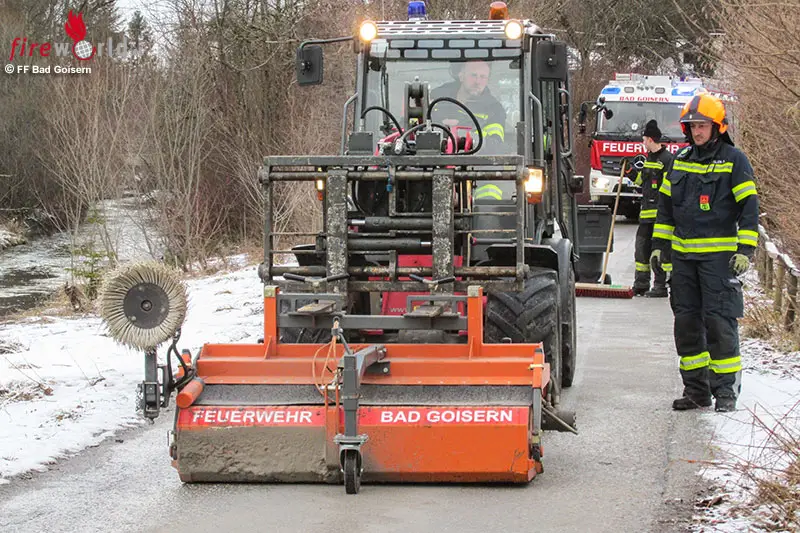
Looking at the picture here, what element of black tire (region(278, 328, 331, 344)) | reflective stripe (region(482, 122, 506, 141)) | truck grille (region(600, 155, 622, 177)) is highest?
reflective stripe (region(482, 122, 506, 141))

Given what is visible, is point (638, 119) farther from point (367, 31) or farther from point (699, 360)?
point (699, 360)

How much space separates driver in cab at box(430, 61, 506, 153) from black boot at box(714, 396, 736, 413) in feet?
7.43

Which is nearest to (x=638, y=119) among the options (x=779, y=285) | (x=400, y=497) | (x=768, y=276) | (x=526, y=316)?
(x=768, y=276)

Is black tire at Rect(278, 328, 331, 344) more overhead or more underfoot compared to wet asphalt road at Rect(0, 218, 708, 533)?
more overhead

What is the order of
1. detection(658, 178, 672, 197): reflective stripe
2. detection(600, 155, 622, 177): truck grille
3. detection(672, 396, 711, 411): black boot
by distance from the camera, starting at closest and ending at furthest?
detection(672, 396, 711, 411): black boot
detection(658, 178, 672, 197): reflective stripe
detection(600, 155, 622, 177): truck grille

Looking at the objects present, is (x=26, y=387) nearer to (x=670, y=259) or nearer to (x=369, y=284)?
(x=369, y=284)

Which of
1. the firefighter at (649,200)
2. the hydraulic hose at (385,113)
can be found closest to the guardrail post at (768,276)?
the firefighter at (649,200)

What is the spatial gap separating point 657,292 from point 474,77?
6.32m

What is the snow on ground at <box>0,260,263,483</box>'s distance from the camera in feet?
23.8

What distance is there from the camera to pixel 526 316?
7.32m

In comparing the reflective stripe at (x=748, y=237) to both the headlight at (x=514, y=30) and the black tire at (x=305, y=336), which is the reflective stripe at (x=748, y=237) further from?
the black tire at (x=305, y=336)

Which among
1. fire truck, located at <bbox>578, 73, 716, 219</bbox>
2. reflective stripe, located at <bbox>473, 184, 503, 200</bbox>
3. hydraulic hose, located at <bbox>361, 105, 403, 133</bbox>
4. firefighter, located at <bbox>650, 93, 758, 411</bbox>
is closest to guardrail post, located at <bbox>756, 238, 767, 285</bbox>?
firefighter, located at <bbox>650, 93, 758, 411</bbox>

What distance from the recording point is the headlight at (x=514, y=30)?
28.1 ft

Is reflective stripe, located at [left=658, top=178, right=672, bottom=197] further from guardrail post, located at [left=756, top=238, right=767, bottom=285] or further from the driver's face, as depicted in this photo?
guardrail post, located at [left=756, top=238, right=767, bottom=285]
